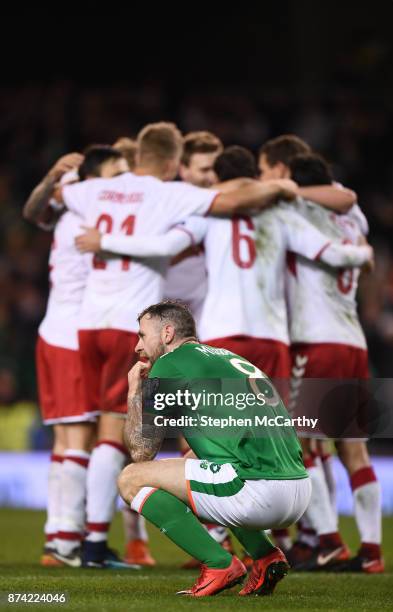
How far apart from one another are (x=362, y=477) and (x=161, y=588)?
6.25 ft

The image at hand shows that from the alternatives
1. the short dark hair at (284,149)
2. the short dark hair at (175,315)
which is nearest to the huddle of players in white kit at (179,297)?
the short dark hair at (284,149)

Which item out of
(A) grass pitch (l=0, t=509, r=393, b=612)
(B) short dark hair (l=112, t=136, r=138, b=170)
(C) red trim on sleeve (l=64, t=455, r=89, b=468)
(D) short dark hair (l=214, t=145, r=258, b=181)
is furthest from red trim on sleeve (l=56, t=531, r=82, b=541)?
(B) short dark hair (l=112, t=136, r=138, b=170)

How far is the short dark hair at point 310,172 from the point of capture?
7324mm

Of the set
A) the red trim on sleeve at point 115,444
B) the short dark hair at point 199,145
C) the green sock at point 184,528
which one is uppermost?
the short dark hair at point 199,145

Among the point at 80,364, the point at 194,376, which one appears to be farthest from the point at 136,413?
the point at 80,364

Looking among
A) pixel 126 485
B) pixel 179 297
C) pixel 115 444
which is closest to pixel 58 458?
pixel 115 444

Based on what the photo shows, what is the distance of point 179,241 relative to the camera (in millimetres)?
6750

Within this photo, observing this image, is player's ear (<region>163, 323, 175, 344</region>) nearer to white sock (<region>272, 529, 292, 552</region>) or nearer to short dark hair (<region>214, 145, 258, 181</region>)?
short dark hair (<region>214, 145, 258, 181</region>)

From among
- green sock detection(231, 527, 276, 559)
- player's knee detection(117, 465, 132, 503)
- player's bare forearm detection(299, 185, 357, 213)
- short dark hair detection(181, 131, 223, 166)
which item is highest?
short dark hair detection(181, 131, 223, 166)

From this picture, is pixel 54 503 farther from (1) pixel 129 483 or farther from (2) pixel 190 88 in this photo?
(2) pixel 190 88

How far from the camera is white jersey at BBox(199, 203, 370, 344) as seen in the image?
6.77m

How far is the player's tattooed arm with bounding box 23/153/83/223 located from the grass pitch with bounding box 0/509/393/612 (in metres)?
2.07

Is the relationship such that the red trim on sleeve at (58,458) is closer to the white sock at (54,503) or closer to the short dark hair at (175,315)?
the white sock at (54,503)

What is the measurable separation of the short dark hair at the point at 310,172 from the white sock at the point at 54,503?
2.17m
